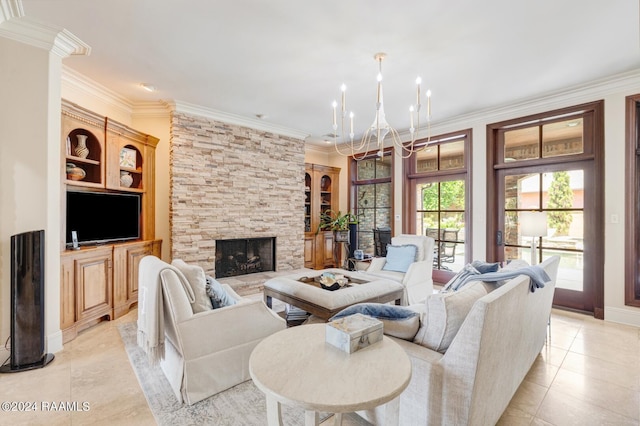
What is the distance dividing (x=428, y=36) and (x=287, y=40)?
4.01 feet

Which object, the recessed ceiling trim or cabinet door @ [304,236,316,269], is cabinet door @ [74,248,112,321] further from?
cabinet door @ [304,236,316,269]

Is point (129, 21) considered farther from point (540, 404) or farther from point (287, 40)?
point (540, 404)

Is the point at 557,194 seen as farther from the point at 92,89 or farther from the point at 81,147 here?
the point at 92,89

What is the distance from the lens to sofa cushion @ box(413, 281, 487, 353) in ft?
4.88

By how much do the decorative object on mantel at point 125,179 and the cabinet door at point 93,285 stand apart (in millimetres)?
980

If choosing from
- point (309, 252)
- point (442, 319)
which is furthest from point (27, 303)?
point (309, 252)

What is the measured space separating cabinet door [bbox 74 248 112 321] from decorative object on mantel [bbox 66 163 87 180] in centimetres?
85

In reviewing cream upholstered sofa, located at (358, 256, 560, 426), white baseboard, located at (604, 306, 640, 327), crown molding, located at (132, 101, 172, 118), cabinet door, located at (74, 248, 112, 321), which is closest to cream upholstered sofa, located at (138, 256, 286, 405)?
cream upholstered sofa, located at (358, 256, 560, 426)

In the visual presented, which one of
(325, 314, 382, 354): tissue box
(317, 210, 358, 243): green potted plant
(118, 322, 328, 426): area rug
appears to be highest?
(317, 210, 358, 243): green potted plant

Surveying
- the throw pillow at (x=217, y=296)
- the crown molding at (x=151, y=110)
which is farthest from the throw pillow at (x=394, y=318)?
the crown molding at (x=151, y=110)

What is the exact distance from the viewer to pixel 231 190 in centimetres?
471

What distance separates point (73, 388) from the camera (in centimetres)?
211

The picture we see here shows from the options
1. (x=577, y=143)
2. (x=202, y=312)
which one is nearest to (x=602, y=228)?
(x=577, y=143)

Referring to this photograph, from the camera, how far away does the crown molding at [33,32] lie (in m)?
2.26
